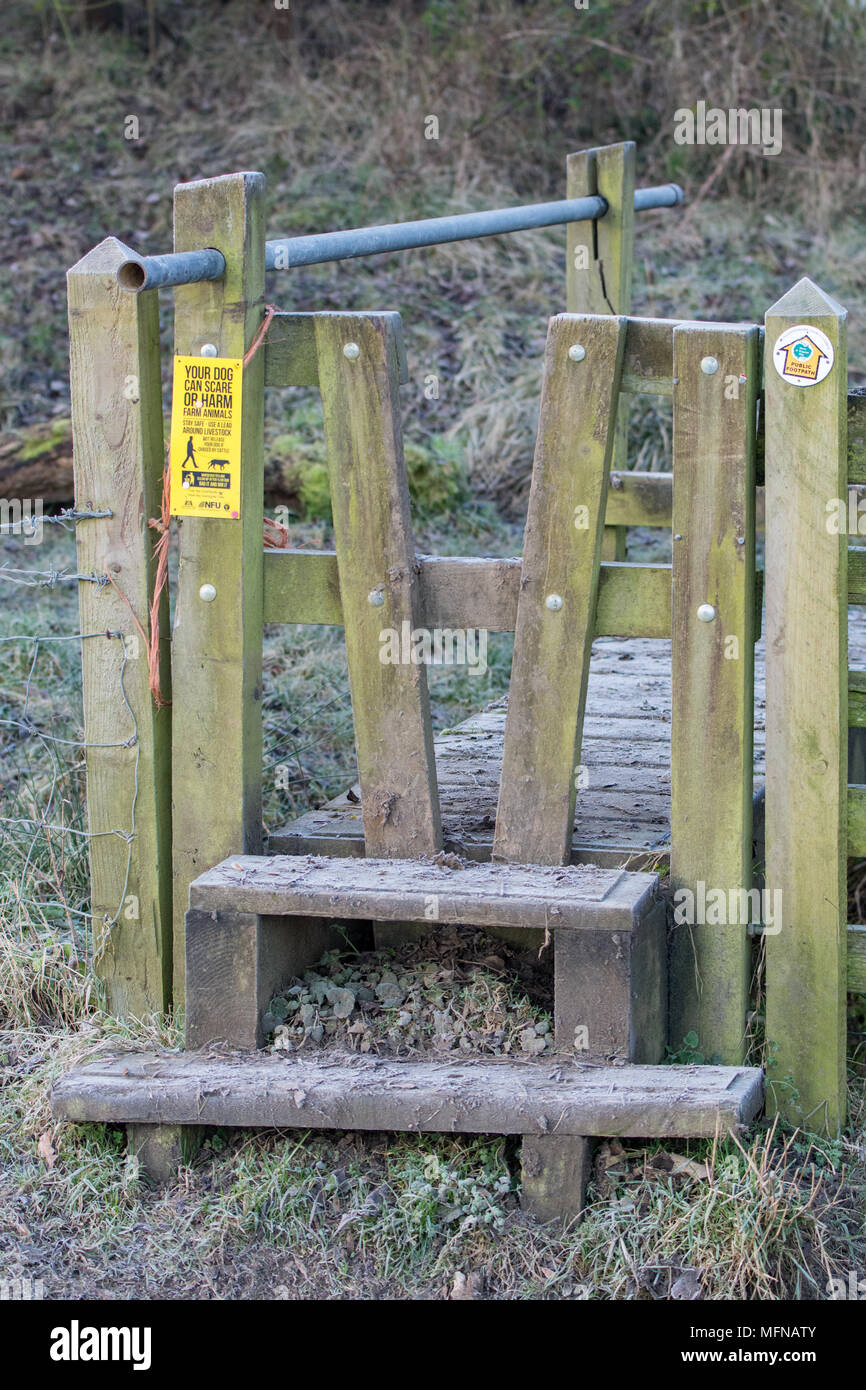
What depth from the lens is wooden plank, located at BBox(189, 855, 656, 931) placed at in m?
2.88

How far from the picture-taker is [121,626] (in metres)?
3.25

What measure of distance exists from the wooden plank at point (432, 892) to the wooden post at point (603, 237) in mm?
2802

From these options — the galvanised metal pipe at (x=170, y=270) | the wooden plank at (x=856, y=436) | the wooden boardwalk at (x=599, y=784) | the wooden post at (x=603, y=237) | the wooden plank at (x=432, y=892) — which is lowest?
the wooden plank at (x=432, y=892)

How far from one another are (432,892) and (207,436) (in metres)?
1.09

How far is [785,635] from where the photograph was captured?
3.02m

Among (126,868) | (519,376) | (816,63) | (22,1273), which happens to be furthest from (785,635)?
(816,63)

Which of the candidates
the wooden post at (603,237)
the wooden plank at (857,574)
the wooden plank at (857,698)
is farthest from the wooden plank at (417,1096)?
the wooden post at (603,237)

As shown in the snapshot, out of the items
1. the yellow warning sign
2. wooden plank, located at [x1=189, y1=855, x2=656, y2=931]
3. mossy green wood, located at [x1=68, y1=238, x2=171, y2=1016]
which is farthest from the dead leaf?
the yellow warning sign

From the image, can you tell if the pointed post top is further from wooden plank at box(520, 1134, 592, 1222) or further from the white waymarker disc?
wooden plank at box(520, 1134, 592, 1222)

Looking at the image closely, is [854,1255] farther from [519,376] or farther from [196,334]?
[519,376]

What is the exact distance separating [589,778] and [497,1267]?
1.52m

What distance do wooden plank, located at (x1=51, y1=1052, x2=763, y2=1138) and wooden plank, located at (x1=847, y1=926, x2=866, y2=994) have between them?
14.8 inches

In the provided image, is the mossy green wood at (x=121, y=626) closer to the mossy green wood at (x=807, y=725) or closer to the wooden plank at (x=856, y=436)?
the mossy green wood at (x=807, y=725)

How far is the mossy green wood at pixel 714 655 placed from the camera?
296cm
